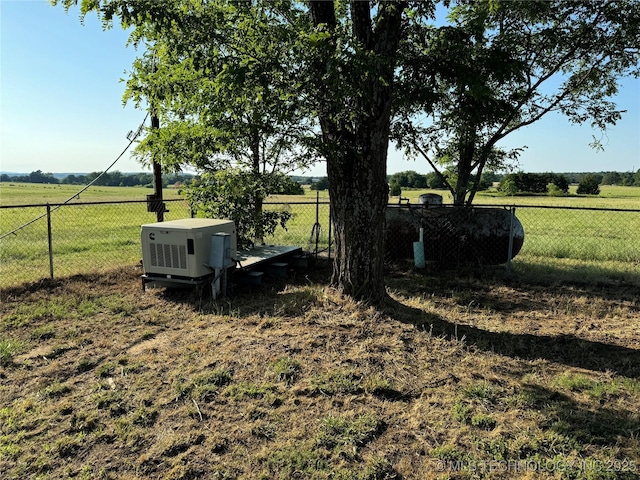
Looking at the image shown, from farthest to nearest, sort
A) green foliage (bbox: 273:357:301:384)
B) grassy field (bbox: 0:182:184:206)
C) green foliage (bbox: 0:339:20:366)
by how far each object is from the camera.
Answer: grassy field (bbox: 0:182:184:206) → green foliage (bbox: 0:339:20:366) → green foliage (bbox: 273:357:301:384)

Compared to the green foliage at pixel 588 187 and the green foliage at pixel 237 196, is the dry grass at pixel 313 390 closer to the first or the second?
the green foliage at pixel 237 196

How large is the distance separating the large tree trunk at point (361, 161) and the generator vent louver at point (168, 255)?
215 centimetres

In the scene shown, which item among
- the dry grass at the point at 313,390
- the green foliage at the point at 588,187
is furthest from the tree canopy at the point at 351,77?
the green foliage at the point at 588,187

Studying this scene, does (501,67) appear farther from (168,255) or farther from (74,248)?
(74,248)

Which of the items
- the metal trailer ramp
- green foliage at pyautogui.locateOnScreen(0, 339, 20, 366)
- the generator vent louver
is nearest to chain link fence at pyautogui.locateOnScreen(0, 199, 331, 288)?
the metal trailer ramp

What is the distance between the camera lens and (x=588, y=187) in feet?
166

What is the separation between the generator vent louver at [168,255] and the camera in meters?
5.82

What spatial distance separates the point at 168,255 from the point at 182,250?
A: 27cm

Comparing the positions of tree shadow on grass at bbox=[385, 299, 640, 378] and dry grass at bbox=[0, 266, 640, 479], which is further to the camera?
tree shadow on grass at bbox=[385, 299, 640, 378]

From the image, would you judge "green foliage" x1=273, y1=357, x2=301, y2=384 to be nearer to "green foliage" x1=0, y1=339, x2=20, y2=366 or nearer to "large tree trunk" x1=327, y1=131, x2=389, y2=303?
"large tree trunk" x1=327, y1=131, x2=389, y2=303

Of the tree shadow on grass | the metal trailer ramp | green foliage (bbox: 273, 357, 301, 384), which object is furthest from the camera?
the metal trailer ramp

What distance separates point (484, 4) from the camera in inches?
255

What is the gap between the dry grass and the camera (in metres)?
2.57

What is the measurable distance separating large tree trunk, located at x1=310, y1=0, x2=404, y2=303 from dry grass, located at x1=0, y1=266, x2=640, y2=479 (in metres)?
0.45
